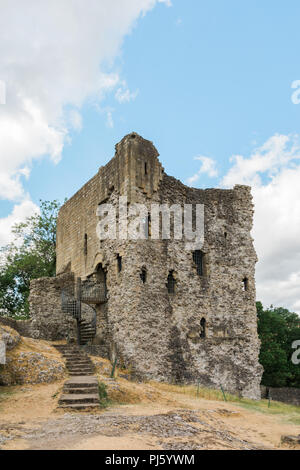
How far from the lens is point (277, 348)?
34.3m

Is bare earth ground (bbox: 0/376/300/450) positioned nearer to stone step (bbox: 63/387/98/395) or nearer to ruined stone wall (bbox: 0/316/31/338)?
stone step (bbox: 63/387/98/395)

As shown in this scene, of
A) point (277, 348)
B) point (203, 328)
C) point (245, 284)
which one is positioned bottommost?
point (277, 348)

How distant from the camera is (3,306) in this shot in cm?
3409

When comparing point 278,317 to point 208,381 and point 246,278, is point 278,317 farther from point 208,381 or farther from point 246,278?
point 208,381

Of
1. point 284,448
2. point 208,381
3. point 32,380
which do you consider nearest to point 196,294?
point 208,381

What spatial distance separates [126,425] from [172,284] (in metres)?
12.1

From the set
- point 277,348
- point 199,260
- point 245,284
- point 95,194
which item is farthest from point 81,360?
point 277,348

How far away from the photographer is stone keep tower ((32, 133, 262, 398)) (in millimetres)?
18516

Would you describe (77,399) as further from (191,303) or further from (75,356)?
(191,303)

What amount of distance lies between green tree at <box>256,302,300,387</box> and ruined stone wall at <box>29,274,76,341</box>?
1796 cm

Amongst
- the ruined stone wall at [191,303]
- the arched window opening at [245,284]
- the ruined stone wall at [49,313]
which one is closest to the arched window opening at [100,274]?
the ruined stone wall at [191,303]

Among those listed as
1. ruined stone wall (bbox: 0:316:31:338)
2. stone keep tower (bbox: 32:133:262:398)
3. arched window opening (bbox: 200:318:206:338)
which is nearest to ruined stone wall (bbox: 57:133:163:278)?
stone keep tower (bbox: 32:133:262:398)

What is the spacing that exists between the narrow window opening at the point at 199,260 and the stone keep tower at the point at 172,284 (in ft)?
0.17

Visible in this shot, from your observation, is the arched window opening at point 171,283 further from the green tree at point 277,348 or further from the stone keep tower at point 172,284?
the green tree at point 277,348
